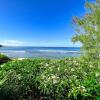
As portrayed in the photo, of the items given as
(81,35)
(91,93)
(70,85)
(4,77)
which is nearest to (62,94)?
(70,85)

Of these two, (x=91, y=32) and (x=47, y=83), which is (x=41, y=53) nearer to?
(x=91, y=32)

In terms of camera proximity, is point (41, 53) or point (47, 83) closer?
point (47, 83)

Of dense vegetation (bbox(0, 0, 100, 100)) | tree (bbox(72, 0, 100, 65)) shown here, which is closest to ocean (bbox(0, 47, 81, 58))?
tree (bbox(72, 0, 100, 65))

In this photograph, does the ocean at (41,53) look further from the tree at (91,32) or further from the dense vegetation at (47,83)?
the dense vegetation at (47,83)

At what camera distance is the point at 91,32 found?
1165cm

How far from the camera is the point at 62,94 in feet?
13.5

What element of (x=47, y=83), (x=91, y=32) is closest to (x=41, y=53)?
(x=91, y=32)

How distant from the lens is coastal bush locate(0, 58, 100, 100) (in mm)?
3990

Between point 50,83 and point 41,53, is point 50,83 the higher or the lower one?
the higher one

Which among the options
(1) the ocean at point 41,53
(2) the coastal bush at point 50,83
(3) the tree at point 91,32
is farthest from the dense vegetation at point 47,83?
(1) the ocean at point 41,53

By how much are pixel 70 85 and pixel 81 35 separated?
865 centimetres

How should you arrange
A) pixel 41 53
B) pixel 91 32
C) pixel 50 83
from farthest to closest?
pixel 41 53 < pixel 91 32 < pixel 50 83

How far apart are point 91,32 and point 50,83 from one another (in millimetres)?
7874

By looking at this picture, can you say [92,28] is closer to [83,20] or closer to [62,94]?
[83,20]
